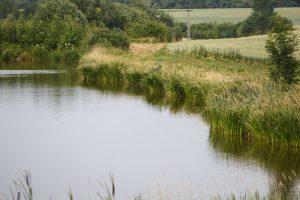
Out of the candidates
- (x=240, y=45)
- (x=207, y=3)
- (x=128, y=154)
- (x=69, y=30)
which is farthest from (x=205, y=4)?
(x=128, y=154)

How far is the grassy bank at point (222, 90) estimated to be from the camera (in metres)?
16.2

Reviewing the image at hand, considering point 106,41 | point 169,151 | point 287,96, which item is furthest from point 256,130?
point 106,41

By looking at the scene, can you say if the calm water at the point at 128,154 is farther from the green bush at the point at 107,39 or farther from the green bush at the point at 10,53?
the green bush at the point at 10,53

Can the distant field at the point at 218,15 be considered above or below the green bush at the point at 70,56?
above

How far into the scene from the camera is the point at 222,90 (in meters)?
21.1

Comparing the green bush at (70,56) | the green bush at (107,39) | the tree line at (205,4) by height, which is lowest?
the green bush at (70,56)

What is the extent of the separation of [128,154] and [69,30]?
40871 mm

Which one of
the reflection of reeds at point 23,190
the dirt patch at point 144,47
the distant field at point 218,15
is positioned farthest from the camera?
the distant field at point 218,15

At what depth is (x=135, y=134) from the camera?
18984 millimetres

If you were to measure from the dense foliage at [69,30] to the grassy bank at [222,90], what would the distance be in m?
12.6

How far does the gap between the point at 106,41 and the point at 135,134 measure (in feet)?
98.1

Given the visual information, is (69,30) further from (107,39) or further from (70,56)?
(107,39)

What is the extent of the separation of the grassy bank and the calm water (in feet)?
1.64

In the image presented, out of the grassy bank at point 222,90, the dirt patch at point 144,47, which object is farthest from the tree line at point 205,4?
the grassy bank at point 222,90
